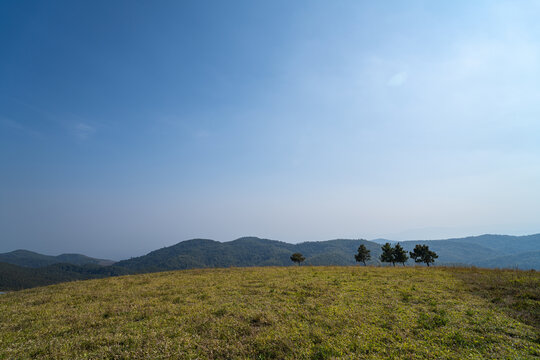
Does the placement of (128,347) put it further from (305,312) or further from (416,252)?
Result: (416,252)

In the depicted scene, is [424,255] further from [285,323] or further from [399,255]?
[285,323]

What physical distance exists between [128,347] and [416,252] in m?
57.6

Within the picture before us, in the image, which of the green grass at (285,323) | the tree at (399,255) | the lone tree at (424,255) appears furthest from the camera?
the tree at (399,255)

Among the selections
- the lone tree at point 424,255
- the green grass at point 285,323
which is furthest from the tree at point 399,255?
the green grass at point 285,323

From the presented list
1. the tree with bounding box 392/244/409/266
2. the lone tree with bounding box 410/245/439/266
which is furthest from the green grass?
the tree with bounding box 392/244/409/266

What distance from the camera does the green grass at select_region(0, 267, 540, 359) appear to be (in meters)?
10.1

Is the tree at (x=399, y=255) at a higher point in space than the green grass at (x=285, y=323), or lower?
lower

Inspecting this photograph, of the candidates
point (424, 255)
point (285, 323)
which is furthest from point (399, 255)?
point (285, 323)

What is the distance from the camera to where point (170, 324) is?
43.4 ft

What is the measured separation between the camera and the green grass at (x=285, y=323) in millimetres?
10133

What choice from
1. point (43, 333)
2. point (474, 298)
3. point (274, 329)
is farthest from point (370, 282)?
point (43, 333)

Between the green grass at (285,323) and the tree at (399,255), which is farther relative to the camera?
the tree at (399,255)

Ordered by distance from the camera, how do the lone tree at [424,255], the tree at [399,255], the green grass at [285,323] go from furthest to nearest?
the tree at [399,255] < the lone tree at [424,255] < the green grass at [285,323]

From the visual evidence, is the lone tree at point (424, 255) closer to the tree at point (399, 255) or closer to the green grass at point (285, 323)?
the tree at point (399, 255)
